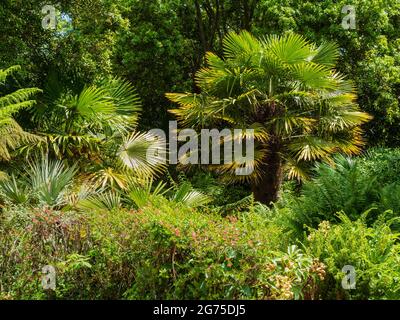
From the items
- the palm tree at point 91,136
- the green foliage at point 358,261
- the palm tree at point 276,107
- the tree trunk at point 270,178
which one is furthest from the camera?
the tree trunk at point 270,178

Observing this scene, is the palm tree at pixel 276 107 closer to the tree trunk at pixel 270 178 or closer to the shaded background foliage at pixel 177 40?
the tree trunk at pixel 270 178

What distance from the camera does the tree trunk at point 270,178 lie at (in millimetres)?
10812

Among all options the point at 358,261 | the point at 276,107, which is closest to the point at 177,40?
the point at 276,107

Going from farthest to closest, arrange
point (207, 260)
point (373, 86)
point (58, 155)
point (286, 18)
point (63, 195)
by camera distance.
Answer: point (373, 86) < point (286, 18) < point (58, 155) < point (63, 195) < point (207, 260)

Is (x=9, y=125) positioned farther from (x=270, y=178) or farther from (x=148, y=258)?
(x=148, y=258)

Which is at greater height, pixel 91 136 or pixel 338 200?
pixel 91 136

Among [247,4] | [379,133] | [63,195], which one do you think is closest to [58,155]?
[63,195]

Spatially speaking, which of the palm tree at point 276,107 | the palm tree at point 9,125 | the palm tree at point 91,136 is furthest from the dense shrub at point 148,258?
the palm tree at point 276,107

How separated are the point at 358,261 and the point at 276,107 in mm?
6446

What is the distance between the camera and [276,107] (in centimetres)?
1085
